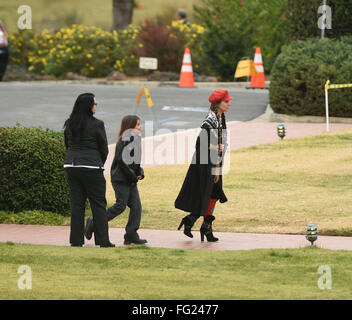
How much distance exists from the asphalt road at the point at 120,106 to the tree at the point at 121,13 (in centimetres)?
1388

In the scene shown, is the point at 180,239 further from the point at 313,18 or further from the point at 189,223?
the point at 313,18

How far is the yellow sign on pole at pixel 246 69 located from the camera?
27.8 meters

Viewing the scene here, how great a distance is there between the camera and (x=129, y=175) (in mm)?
10000

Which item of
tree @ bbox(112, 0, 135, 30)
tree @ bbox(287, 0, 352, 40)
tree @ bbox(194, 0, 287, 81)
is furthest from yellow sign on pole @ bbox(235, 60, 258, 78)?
tree @ bbox(112, 0, 135, 30)

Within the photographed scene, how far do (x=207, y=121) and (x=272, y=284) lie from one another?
8.97ft

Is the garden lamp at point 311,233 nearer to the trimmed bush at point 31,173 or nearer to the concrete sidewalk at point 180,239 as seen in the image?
the concrete sidewalk at point 180,239

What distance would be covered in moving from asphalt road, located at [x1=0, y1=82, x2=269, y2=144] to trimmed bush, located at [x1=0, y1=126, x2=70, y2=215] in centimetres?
610

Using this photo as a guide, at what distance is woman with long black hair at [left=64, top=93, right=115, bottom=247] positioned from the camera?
941 centimetres

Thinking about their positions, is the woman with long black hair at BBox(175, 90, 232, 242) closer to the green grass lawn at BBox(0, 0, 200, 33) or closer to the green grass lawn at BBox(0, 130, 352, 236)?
the green grass lawn at BBox(0, 130, 352, 236)

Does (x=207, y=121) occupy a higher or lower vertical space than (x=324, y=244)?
higher

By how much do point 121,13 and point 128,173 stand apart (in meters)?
32.3

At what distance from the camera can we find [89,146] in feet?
31.2
